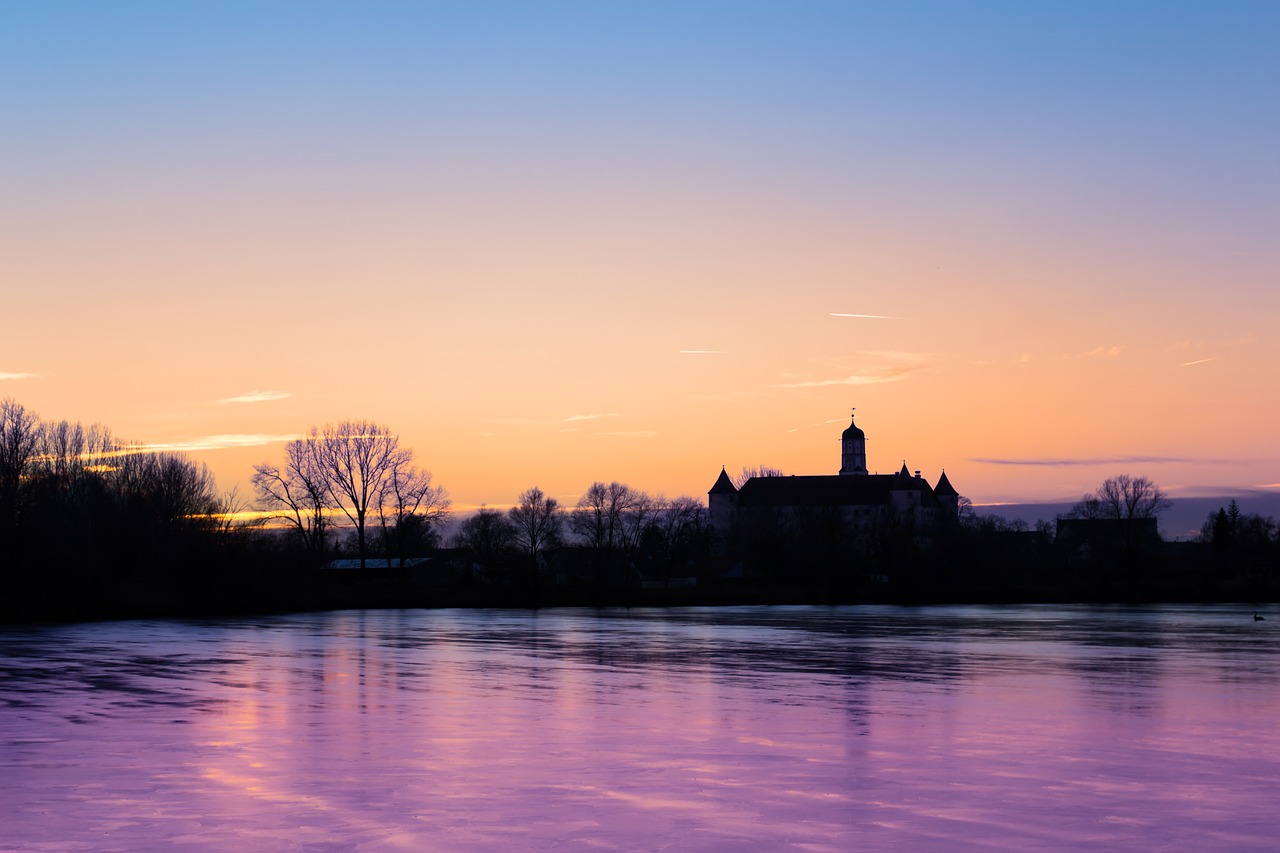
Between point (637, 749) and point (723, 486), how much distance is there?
505 feet

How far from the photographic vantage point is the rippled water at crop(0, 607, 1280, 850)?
30.7 ft

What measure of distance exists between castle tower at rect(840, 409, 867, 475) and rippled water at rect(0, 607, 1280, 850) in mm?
150142

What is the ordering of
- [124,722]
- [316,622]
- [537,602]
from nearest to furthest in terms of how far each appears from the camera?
[124,722] → [316,622] → [537,602]

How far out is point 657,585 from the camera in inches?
3917

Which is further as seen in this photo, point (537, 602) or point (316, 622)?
point (537, 602)

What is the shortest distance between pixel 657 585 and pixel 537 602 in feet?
120

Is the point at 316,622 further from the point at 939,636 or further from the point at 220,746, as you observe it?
the point at 220,746

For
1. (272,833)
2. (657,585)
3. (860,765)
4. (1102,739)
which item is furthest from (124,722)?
(657,585)

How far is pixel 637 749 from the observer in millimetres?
13562

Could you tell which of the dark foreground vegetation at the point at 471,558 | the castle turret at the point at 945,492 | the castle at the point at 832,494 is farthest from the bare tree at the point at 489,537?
the castle turret at the point at 945,492

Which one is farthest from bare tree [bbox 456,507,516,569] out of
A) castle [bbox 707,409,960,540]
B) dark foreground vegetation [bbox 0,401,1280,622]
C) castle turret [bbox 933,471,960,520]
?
castle turret [bbox 933,471,960,520]

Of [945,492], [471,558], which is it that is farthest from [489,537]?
[945,492]

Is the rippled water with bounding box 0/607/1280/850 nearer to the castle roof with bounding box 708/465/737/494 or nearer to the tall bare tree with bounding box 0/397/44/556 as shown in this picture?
the tall bare tree with bounding box 0/397/44/556

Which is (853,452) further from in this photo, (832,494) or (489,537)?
(489,537)
